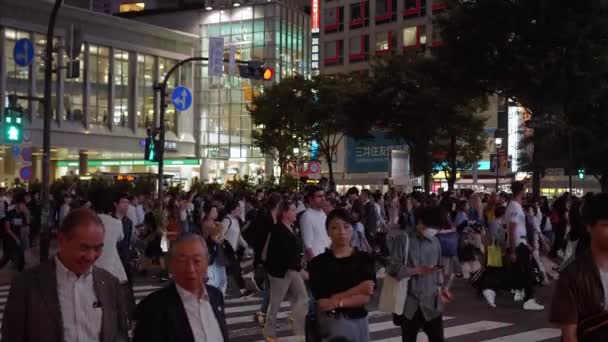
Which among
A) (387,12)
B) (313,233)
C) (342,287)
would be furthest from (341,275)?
(387,12)

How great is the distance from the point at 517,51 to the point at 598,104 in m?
4.77

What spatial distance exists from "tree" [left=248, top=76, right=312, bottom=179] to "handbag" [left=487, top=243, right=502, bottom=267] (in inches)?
1163

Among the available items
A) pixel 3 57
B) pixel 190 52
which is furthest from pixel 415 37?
pixel 3 57

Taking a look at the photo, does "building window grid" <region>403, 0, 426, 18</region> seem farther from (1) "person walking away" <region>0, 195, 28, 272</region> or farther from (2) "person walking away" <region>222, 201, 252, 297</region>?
(2) "person walking away" <region>222, 201, 252, 297</region>

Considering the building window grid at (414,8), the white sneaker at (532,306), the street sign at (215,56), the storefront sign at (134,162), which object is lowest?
the white sneaker at (532,306)

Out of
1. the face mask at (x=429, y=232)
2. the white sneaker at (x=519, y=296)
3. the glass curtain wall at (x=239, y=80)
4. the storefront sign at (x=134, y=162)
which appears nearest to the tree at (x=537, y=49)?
the white sneaker at (x=519, y=296)

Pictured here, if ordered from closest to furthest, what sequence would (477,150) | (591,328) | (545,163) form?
1. (591,328)
2. (545,163)
3. (477,150)

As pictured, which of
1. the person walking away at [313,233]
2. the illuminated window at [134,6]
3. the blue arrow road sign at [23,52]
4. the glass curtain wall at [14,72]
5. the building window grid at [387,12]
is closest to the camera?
the person walking away at [313,233]

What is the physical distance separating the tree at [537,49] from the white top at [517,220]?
12408 millimetres

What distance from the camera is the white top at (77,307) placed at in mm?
3975

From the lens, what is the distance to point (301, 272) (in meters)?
9.96

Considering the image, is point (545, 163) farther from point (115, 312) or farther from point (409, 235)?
point (115, 312)

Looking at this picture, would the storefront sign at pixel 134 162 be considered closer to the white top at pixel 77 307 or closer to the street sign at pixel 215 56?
the street sign at pixel 215 56

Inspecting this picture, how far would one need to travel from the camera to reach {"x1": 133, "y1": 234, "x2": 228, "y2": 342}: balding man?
373cm
